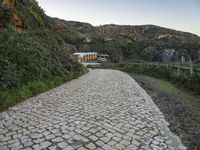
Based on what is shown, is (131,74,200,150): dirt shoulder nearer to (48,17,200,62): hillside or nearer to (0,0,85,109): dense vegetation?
(0,0,85,109): dense vegetation

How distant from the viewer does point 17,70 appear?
41.2ft

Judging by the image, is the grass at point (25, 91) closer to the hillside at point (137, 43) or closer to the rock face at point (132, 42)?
the rock face at point (132, 42)

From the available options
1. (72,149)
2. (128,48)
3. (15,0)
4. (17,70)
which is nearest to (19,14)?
(15,0)

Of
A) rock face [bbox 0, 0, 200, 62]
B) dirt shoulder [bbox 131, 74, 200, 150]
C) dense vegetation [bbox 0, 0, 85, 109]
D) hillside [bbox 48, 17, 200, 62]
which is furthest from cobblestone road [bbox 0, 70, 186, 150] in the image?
hillside [bbox 48, 17, 200, 62]

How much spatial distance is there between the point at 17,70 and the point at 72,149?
7.69 metres

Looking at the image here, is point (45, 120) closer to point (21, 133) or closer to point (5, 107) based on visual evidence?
point (21, 133)

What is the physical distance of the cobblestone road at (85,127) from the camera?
6.12 metres

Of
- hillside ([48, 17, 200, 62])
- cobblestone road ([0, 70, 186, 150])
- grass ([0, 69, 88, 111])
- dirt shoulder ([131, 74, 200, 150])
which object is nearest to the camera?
cobblestone road ([0, 70, 186, 150])

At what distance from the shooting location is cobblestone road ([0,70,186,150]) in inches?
241

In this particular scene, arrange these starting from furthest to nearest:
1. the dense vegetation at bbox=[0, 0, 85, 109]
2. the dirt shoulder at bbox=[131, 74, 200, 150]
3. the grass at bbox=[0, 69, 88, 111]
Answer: the dense vegetation at bbox=[0, 0, 85, 109] < the grass at bbox=[0, 69, 88, 111] < the dirt shoulder at bbox=[131, 74, 200, 150]

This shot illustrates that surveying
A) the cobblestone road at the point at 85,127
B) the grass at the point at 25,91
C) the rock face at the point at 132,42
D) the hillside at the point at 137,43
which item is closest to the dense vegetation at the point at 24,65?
the grass at the point at 25,91

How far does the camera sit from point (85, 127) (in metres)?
7.27

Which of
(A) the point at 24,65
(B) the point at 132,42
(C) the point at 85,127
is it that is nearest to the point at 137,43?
(B) the point at 132,42

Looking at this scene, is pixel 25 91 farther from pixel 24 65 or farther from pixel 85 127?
pixel 85 127
